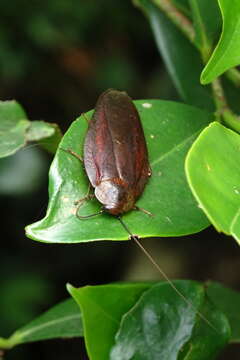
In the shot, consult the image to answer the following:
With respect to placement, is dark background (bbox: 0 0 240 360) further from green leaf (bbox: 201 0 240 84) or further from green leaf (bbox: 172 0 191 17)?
green leaf (bbox: 201 0 240 84)

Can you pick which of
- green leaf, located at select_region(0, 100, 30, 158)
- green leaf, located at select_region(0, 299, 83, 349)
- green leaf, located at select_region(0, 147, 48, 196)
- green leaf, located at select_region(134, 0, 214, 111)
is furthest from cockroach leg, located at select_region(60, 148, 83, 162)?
green leaf, located at select_region(0, 147, 48, 196)

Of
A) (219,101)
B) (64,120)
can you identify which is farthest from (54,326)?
(64,120)

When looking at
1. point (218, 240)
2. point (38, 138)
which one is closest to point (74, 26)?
point (218, 240)

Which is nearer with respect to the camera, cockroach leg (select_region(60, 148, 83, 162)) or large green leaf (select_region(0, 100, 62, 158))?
cockroach leg (select_region(60, 148, 83, 162))

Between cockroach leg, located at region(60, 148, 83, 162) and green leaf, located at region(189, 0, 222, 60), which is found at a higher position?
green leaf, located at region(189, 0, 222, 60)

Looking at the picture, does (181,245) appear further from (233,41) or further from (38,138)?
(233,41)

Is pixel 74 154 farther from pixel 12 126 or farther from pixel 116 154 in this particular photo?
pixel 12 126

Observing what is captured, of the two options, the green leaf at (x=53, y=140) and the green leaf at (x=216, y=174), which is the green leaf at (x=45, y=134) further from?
the green leaf at (x=216, y=174)

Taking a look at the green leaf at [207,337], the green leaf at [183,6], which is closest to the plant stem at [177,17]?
the green leaf at [183,6]
